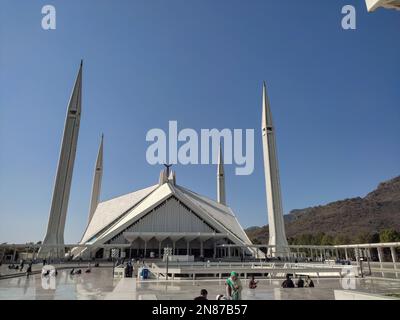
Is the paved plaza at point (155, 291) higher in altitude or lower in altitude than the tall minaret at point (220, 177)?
lower

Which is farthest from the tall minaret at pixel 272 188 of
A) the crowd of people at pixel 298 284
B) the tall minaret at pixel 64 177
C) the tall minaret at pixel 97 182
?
the tall minaret at pixel 97 182

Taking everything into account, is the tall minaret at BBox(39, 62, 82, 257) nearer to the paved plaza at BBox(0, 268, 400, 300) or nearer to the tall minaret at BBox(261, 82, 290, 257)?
the paved plaza at BBox(0, 268, 400, 300)

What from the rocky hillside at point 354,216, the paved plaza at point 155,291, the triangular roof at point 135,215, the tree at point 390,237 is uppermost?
the rocky hillside at point 354,216

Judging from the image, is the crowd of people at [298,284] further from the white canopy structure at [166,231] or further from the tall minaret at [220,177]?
the tall minaret at [220,177]

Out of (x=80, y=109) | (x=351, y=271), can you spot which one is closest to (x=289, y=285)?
(x=351, y=271)

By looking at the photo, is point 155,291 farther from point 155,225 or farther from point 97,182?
point 97,182

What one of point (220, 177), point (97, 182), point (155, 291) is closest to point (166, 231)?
point (220, 177)

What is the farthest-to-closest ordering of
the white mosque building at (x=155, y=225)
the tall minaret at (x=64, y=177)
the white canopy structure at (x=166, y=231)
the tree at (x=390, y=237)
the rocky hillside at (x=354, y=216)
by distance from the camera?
the rocky hillside at (x=354, y=216), the tree at (x=390, y=237), the white canopy structure at (x=166, y=231), the white mosque building at (x=155, y=225), the tall minaret at (x=64, y=177)

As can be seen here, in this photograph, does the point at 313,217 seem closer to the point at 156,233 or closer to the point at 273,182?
the point at 273,182
